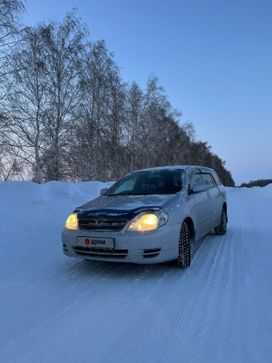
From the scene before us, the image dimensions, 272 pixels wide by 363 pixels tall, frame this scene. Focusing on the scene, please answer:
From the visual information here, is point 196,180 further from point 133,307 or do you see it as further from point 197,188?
point 133,307

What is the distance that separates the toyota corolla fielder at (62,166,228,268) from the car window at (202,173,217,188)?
1.32 m

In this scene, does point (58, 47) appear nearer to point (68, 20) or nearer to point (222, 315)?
point (68, 20)

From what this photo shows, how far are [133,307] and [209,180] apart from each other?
458 cm

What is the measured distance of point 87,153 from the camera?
75.0 ft

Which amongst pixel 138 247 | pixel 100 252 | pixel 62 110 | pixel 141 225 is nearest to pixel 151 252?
pixel 138 247

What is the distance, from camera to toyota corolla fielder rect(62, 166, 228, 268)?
4.72 metres

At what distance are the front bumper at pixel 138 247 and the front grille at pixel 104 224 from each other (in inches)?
2.4

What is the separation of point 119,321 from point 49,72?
18.7 meters

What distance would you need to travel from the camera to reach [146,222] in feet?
15.6

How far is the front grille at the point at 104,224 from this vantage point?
188 inches

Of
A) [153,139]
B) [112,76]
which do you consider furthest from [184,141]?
[112,76]

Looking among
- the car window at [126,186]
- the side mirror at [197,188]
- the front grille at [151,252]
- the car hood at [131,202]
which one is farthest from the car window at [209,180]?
the front grille at [151,252]

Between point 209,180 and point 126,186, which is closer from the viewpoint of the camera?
point 126,186

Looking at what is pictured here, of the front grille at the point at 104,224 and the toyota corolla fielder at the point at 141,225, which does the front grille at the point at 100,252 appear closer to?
the toyota corolla fielder at the point at 141,225
